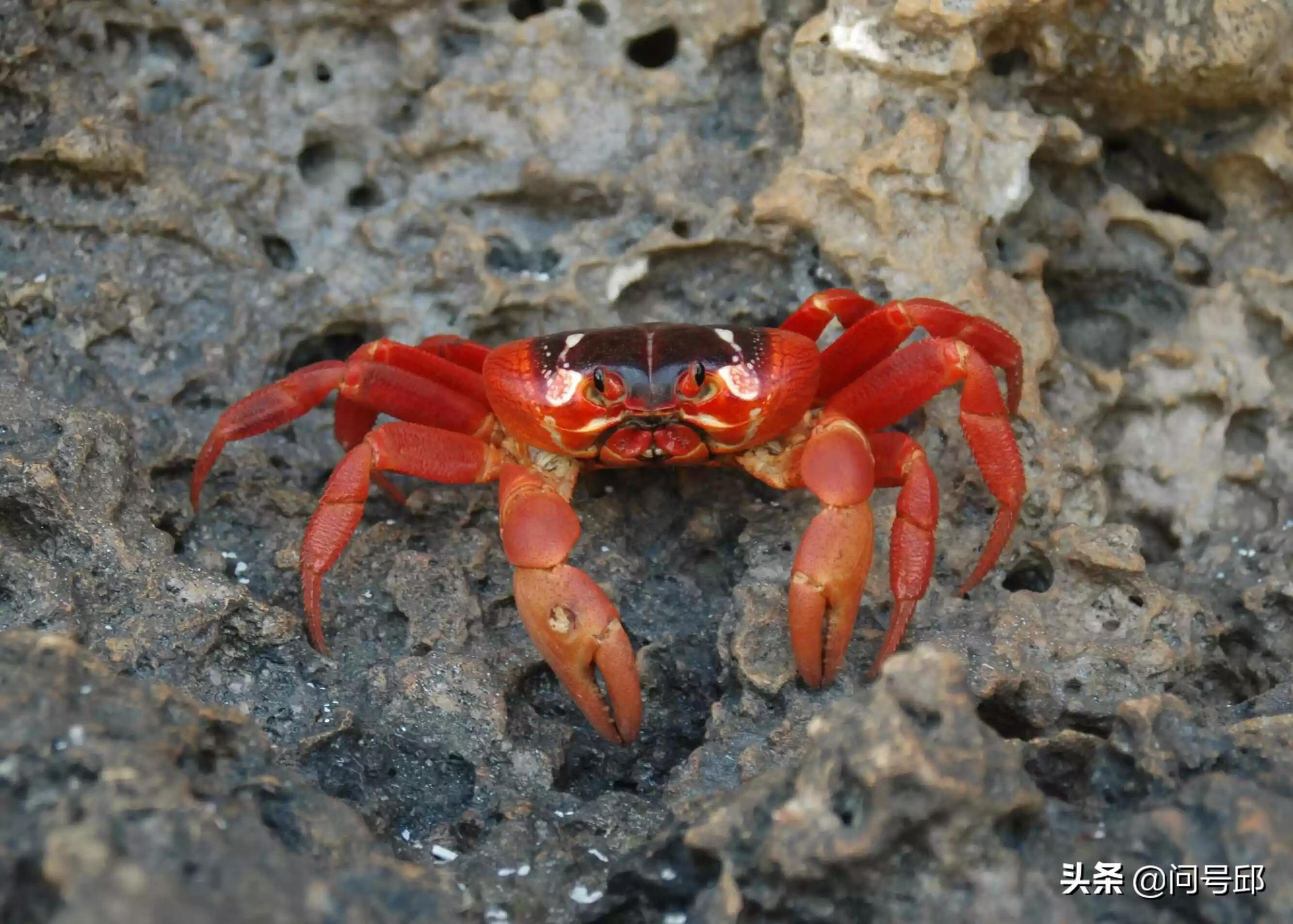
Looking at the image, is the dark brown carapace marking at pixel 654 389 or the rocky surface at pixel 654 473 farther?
the dark brown carapace marking at pixel 654 389

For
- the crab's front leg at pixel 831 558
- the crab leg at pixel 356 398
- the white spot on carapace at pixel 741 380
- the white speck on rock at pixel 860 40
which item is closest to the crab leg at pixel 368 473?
the crab leg at pixel 356 398

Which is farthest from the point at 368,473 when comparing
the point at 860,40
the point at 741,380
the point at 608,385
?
the point at 860,40

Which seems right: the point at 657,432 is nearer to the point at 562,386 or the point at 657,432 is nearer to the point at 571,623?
the point at 562,386

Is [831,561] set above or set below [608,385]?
below

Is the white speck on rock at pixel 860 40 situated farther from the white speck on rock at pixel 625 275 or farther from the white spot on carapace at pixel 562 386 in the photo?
the white spot on carapace at pixel 562 386

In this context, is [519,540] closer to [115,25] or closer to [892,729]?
[892,729]

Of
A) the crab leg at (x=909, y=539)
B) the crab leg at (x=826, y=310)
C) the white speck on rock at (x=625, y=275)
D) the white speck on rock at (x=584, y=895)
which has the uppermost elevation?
the crab leg at (x=826, y=310)

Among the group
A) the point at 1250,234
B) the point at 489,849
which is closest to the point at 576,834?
the point at 489,849

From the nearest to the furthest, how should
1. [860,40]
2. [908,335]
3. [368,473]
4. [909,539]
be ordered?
[909,539] < [368,473] < [908,335] < [860,40]
